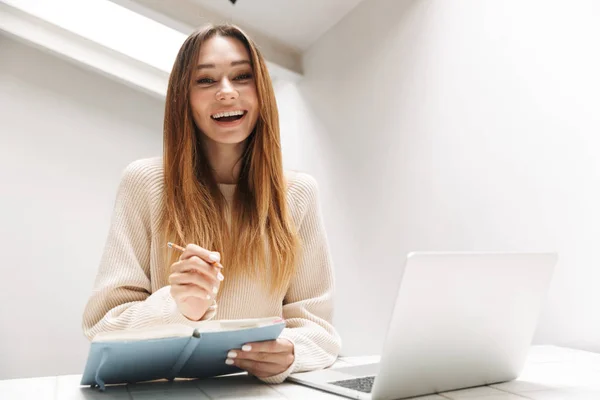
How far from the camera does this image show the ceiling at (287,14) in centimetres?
299

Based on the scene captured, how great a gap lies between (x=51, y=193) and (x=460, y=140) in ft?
10.1

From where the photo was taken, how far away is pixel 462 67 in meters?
2.17

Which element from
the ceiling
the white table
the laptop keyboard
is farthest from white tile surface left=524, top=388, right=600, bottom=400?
the ceiling

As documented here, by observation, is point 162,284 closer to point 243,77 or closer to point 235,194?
A: point 235,194

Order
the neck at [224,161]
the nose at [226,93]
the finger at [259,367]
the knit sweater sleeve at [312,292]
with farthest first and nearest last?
the neck at [224,161], the nose at [226,93], the knit sweater sleeve at [312,292], the finger at [259,367]

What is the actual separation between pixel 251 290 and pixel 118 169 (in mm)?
3208

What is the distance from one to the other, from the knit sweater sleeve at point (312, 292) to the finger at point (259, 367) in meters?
0.17

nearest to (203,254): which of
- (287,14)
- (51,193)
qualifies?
(287,14)

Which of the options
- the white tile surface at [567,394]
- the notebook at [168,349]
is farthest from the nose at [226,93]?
the white tile surface at [567,394]

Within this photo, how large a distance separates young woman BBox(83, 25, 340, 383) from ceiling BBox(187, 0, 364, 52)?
1506 millimetres

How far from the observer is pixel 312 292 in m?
1.57

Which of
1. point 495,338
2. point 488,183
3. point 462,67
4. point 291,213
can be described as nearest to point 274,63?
point 462,67

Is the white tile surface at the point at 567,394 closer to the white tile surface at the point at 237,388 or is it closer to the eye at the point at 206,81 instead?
the white tile surface at the point at 237,388

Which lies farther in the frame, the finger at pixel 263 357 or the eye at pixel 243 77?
the eye at pixel 243 77
